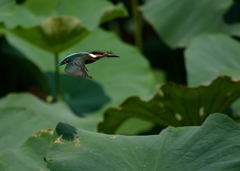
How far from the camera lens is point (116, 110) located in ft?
5.74

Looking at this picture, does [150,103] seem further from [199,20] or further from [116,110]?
[199,20]

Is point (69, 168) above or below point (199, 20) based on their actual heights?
above

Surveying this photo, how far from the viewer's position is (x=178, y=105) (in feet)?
5.83

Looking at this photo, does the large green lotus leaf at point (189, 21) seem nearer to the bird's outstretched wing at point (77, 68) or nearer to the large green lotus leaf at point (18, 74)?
the large green lotus leaf at point (18, 74)

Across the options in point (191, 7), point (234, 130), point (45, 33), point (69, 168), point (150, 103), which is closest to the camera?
point (69, 168)

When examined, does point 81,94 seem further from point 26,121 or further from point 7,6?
point 7,6

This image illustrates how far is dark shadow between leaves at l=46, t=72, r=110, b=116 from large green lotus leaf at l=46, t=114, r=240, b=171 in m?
1.07

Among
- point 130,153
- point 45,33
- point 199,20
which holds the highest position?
point 130,153

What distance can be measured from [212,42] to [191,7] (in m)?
0.31

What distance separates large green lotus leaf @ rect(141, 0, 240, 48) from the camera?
8.34 ft

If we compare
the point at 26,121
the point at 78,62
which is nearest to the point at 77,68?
the point at 78,62

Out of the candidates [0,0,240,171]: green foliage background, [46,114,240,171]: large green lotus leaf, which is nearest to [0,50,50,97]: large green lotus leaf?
[0,0,240,171]: green foliage background

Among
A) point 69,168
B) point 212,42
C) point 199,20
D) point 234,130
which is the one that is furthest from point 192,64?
point 69,168

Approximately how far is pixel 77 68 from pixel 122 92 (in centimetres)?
136
